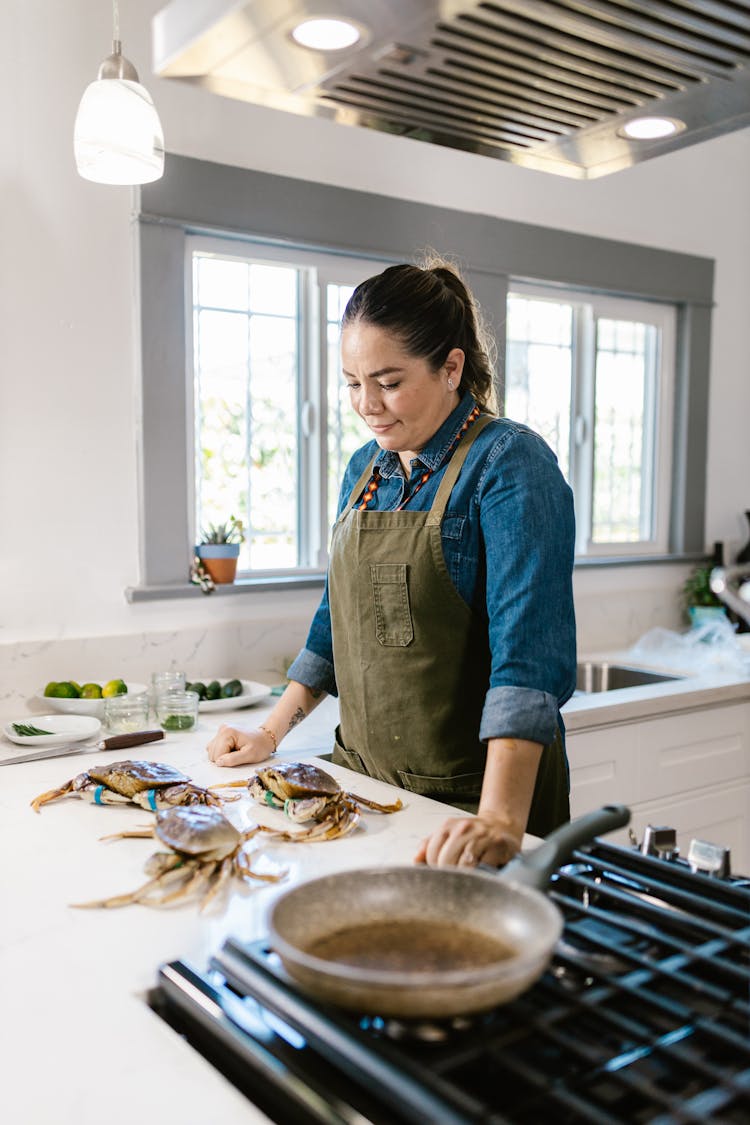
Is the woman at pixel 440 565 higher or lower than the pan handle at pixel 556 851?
higher

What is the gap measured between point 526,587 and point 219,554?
1484 millimetres

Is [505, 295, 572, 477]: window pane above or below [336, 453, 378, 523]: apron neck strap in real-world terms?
above

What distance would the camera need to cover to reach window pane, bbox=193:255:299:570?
289 centimetres

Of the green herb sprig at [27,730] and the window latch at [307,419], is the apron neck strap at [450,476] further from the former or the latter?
the window latch at [307,419]

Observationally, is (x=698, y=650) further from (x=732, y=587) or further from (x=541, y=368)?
(x=732, y=587)

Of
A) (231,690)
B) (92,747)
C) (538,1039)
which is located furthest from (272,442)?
(538,1039)

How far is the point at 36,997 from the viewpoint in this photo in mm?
926

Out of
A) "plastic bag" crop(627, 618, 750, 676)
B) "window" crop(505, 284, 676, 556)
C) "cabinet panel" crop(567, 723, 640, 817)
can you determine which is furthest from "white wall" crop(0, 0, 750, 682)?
"plastic bag" crop(627, 618, 750, 676)

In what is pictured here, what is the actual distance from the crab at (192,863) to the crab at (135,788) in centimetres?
21

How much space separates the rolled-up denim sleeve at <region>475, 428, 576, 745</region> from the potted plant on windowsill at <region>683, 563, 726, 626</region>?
2467 mm

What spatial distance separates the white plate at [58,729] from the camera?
2.01 m

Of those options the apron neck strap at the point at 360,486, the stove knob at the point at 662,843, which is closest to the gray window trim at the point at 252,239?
the apron neck strap at the point at 360,486

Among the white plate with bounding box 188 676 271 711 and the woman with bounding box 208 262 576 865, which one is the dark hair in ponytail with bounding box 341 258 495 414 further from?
the white plate with bounding box 188 676 271 711

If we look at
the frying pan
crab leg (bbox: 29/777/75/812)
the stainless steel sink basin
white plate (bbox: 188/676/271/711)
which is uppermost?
the frying pan
